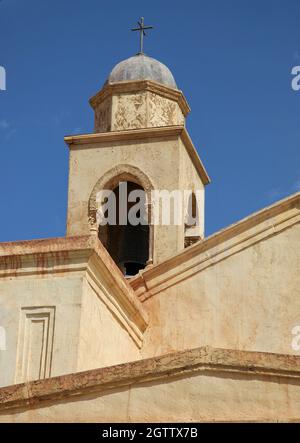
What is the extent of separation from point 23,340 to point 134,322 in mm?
2618

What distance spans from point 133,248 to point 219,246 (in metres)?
4.16

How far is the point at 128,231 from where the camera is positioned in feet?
60.4

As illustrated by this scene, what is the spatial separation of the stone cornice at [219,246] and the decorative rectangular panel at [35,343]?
126 inches

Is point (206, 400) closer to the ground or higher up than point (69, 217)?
closer to the ground

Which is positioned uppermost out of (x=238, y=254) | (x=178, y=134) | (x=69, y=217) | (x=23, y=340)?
(x=178, y=134)

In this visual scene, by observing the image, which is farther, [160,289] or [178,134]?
[178,134]

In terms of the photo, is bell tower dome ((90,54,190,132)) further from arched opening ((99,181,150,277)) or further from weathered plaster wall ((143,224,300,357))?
weathered plaster wall ((143,224,300,357))

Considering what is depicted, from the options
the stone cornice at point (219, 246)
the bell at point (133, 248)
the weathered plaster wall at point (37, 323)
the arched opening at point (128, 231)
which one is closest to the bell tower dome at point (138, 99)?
the arched opening at point (128, 231)

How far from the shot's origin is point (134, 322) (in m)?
13.4

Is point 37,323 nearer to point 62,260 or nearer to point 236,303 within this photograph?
point 62,260
